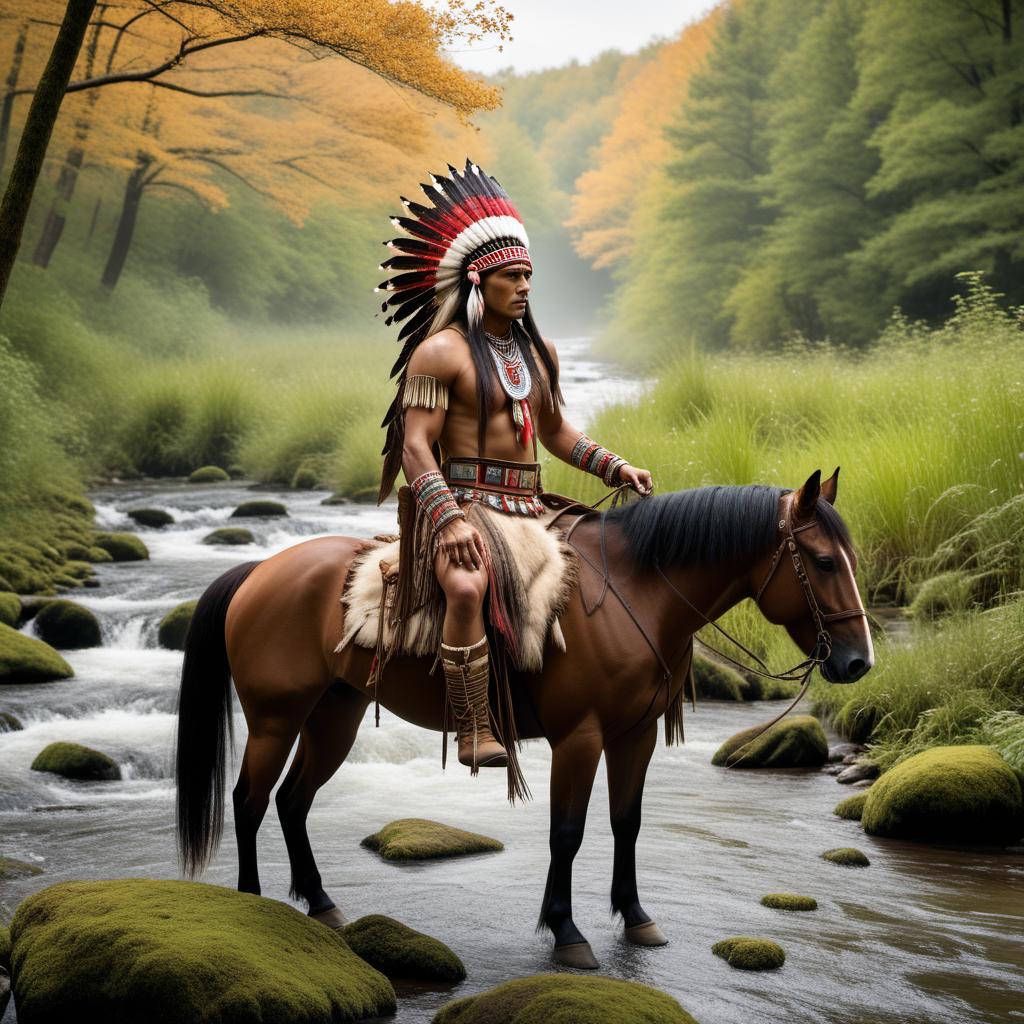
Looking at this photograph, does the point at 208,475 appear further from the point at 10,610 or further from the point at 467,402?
the point at 467,402

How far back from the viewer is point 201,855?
441cm

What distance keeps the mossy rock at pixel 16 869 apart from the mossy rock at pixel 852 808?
3.70 meters

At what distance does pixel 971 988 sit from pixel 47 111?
250 inches

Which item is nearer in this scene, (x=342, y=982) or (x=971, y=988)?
(x=342, y=982)

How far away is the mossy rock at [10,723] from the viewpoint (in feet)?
24.7

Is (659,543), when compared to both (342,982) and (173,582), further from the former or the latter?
(173,582)

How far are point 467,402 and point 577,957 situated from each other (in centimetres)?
175

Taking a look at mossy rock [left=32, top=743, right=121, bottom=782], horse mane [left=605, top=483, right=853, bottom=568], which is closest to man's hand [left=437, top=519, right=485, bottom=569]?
horse mane [left=605, top=483, right=853, bottom=568]

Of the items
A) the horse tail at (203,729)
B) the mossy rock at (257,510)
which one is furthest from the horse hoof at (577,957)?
the mossy rock at (257,510)

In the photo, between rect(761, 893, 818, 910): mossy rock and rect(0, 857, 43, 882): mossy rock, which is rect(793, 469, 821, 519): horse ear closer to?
rect(761, 893, 818, 910): mossy rock

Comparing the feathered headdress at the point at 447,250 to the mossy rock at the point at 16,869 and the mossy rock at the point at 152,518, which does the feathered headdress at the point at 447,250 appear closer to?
the mossy rock at the point at 16,869

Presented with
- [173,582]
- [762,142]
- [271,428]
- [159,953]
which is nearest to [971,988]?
[159,953]

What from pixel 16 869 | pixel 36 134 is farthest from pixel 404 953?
pixel 36 134

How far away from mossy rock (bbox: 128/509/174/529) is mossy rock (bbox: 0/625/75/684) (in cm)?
508
